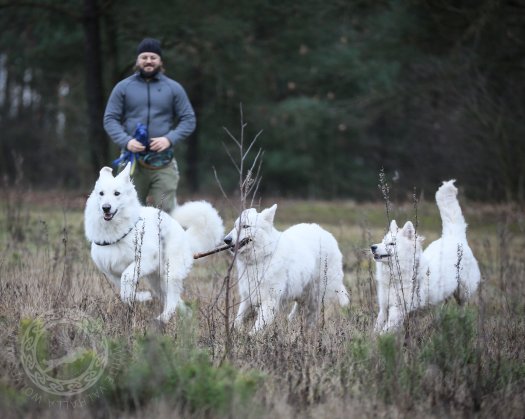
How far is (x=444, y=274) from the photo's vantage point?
6199 mm

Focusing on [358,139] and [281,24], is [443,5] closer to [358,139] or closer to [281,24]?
[281,24]

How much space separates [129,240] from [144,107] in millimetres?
1681

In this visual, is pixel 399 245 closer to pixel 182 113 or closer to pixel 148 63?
pixel 182 113

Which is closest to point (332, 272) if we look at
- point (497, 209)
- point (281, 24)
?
point (497, 209)

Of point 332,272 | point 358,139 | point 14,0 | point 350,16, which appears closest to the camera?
point 332,272

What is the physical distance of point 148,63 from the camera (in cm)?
706

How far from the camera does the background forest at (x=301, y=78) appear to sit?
15.1 meters

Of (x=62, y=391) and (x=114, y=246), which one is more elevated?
(x=114, y=246)

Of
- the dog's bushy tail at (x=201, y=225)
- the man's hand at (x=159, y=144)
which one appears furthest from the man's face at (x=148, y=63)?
the dog's bushy tail at (x=201, y=225)

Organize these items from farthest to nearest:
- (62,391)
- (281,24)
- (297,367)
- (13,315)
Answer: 1. (281,24)
2. (13,315)
3. (297,367)
4. (62,391)

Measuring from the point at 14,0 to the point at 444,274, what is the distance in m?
11.8

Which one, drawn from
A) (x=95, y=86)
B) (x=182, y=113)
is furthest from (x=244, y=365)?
(x=95, y=86)

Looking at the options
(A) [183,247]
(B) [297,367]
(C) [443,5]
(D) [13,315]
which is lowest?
(B) [297,367]

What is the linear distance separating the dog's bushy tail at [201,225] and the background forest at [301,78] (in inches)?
157
